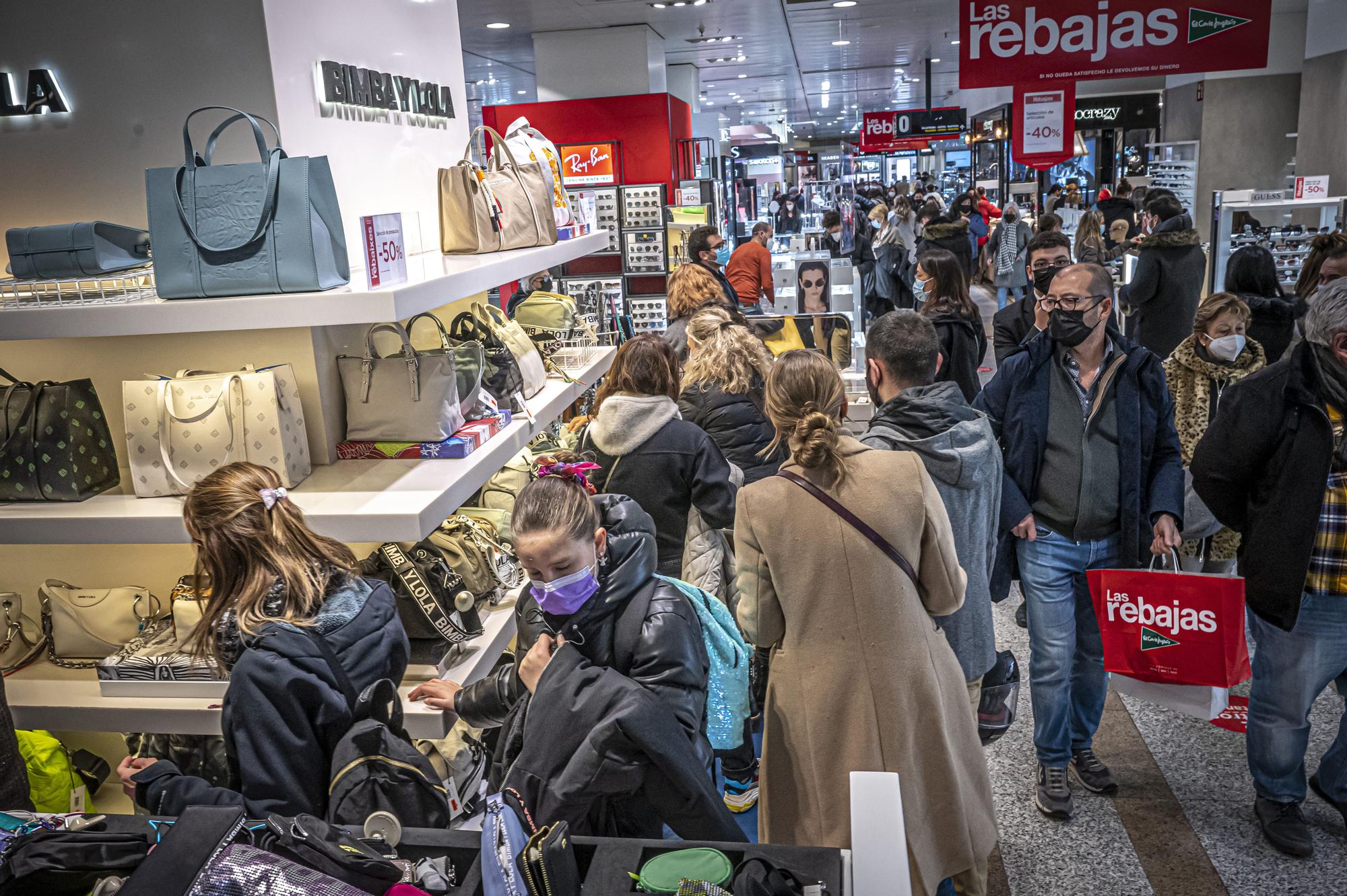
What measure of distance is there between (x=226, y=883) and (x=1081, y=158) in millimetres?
23701

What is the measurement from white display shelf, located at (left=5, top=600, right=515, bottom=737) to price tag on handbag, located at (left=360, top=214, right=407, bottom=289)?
42.6 inches

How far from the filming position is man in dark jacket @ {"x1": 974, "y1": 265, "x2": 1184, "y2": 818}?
10.3 feet

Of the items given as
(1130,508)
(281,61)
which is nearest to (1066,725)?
(1130,508)

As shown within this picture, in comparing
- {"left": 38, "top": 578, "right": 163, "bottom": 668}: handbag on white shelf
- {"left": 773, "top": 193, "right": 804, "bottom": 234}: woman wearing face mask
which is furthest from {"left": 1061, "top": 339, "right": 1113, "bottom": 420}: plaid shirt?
{"left": 773, "top": 193, "right": 804, "bottom": 234}: woman wearing face mask

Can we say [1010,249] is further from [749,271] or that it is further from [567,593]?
[567,593]

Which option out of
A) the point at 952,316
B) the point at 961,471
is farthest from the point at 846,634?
the point at 952,316

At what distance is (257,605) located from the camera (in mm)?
2090

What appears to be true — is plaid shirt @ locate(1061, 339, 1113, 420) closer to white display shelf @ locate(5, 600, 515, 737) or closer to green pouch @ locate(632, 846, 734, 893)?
white display shelf @ locate(5, 600, 515, 737)

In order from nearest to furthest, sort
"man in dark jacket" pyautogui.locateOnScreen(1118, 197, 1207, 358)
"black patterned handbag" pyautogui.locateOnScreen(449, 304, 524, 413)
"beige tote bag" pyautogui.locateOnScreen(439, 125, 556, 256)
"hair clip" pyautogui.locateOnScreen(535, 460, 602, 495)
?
"hair clip" pyautogui.locateOnScreen(535, 460, 602, 495)
"black patterned handbag" pyautogui.locateOnScreen(449, 304, 524, 413)
"beige tote bag" pyautogui.locateOnScreen(439, 125, 556, 256)
"man in dark jacket" pyautogui.locateOnScreen(1118, 197, 1207, 358)

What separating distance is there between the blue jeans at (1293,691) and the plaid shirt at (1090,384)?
0.81 meters

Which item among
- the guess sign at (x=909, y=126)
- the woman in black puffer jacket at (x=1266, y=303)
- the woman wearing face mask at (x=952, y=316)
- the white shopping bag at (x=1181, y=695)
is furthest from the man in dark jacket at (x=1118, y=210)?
the white shopping bag at (x=1181, y=695)

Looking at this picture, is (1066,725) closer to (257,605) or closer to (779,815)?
(779,815)

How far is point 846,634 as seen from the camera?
2418 mm

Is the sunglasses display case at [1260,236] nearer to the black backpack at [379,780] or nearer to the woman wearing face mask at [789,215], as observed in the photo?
the black backpack at [379,780]
